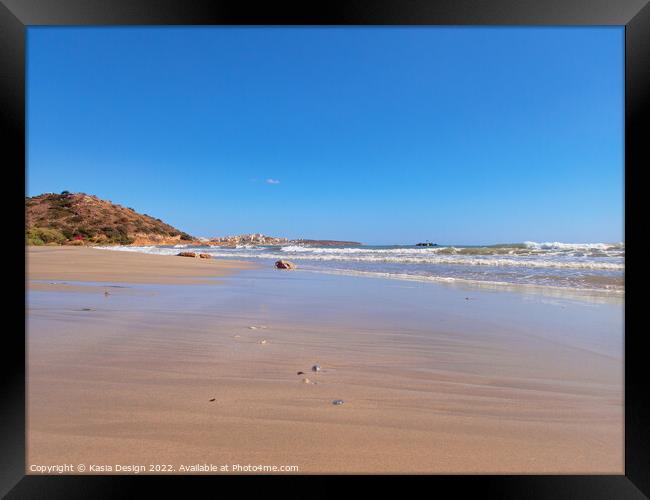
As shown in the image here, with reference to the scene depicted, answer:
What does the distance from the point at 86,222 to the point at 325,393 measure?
123 ft

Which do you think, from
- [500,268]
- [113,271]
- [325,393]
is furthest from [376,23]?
[500,268]

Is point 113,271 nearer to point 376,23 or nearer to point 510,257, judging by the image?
point 376,23

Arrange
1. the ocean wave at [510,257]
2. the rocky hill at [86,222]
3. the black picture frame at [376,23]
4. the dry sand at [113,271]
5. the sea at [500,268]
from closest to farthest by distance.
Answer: the black picture frame at [376,23] → the dry sand at [113,271] → the sea at [500,268] → the ocean wave at [510,257] → the rocky hill at [86,222]

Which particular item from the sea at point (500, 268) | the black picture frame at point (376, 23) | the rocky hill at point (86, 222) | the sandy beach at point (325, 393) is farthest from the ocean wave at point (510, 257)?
the rocky hill at point (86, 222)

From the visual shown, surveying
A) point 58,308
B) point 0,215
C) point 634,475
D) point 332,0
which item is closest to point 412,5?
point 332,0

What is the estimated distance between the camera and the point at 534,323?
138 inches

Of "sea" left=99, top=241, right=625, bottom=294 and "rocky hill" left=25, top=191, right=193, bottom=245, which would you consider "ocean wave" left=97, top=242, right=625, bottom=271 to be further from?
"rocky hill" left=25, top=191, right=193, bottom=245

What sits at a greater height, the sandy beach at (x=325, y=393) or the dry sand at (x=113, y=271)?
the dry sand at (x=113, y=271)

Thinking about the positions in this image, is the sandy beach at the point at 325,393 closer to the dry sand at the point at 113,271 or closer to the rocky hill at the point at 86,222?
the dry sand at the point at 113,271

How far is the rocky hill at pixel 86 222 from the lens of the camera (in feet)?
84.6

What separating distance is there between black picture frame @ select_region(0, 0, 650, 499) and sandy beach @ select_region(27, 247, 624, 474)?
0.07 metres

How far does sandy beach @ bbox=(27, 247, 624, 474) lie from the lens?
138 centimetres

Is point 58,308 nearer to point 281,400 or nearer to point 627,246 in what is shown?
point 281,400

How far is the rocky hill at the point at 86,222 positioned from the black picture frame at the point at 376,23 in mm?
26000
